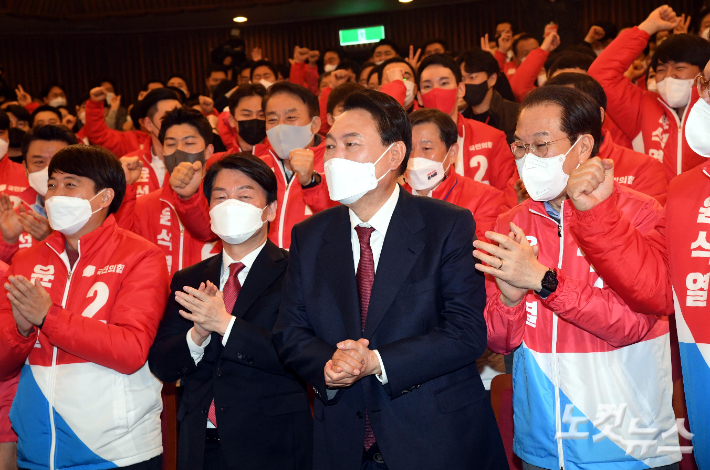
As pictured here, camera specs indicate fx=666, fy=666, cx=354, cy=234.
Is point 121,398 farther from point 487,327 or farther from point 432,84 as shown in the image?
point 432,84

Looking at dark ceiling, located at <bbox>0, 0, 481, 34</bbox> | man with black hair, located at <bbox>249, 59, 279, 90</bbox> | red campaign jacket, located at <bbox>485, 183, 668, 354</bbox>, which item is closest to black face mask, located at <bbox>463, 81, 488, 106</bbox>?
man with black hair, located at <bbox>249, 59, 279, 90</bbox>

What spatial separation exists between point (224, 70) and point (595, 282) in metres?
8.07

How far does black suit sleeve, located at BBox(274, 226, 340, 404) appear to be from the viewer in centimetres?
211

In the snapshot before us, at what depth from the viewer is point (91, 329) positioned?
270cm

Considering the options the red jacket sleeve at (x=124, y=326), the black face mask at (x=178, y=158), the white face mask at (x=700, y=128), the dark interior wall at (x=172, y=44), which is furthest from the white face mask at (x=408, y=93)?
the dark interior wall at (x=172, y=44)

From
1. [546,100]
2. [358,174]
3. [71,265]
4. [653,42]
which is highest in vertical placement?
[653,42]

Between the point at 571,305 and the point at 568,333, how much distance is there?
0.21 metres

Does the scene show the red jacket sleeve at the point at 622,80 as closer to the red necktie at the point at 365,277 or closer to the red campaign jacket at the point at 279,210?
the red campaign jacket at the point at 279,210

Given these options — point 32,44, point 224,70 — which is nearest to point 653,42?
point 224,70

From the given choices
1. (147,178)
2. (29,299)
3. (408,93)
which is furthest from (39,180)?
(408,93)

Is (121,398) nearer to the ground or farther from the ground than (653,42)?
nearer to the ground

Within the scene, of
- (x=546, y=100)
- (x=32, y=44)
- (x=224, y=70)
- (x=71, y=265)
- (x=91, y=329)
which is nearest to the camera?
(x=546, y=100)

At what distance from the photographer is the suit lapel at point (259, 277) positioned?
2738 millimetres

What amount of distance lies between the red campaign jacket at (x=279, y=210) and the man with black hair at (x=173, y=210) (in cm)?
32
